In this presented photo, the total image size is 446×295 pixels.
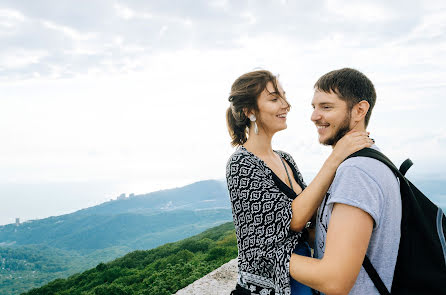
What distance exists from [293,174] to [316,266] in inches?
62.5

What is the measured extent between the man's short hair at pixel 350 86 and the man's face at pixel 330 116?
4 centimetres

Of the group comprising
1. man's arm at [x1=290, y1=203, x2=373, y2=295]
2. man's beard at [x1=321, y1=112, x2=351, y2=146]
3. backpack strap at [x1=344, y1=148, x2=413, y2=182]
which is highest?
man's beard at [x1=321, y1=112, x2=351, y2=146]

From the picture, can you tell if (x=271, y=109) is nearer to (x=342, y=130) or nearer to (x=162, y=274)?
(x=342, y=130)

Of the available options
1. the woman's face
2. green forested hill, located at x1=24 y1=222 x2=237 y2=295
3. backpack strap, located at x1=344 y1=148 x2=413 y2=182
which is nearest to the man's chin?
backpack strap, located at x1=344 y1=148 x2=413 y2=182

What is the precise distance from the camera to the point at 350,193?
1.96m

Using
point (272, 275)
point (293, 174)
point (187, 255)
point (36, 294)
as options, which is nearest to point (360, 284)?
point (272, 275)

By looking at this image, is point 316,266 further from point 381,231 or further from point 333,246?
point 381,231

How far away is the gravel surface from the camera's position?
612 centimetres

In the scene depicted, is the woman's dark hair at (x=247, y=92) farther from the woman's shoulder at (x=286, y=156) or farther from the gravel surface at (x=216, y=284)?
the gravel surface at (x=216, y=284)

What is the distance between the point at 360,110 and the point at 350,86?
18cm

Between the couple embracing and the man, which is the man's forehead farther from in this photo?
the man

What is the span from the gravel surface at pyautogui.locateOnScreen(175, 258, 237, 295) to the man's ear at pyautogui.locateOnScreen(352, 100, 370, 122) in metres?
4.50

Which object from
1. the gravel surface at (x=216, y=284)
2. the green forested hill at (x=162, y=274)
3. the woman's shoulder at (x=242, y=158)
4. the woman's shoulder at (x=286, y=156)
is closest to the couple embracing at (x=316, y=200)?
the woman's shoulder at (x=242, y=158)

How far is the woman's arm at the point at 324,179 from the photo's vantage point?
7.52 feet
